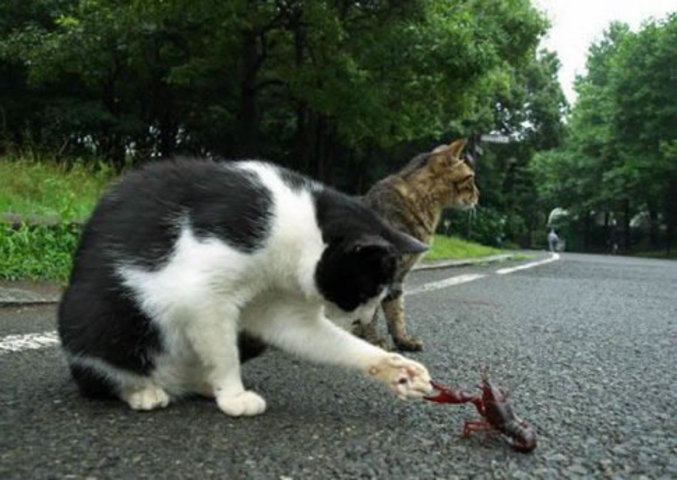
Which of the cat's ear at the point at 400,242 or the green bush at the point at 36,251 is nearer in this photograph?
the cat's ear at the point at 400,242

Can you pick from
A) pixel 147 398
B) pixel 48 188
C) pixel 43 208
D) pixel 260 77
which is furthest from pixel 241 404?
pixel 260 77

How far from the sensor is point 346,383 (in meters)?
2.69

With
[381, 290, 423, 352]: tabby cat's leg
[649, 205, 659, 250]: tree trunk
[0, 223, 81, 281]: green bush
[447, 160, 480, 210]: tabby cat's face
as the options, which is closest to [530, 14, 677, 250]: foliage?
[649, 205, 659, 250]: tree trunk

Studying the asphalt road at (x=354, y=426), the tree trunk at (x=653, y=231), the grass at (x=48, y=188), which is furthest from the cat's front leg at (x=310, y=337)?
the tree trunk at (x=653, y=231)

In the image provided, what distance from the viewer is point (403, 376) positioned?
7.02ft

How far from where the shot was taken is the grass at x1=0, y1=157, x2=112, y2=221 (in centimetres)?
640

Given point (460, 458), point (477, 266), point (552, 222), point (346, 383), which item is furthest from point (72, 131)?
point (552, 222)

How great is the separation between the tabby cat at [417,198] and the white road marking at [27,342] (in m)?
1.50

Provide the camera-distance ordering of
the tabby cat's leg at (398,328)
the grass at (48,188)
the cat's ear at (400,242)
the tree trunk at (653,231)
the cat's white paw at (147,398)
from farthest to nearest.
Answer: the tree trunk at (653,231) < the grass at (48,188) < the tabby cat's leg at (398,328) < the cat's ear at (400,242) < the cat's white paw at (147,398)

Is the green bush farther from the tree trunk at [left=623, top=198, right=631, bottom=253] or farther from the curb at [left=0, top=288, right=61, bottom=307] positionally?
the tree trunk at [left=623, top=198, right=631, bottom=253]

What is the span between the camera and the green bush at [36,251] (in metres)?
5.16

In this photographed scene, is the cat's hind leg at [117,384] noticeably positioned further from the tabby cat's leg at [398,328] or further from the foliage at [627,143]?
the foliage at [627,143]

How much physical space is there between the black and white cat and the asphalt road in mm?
140

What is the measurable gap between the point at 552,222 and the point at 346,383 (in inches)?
1761
